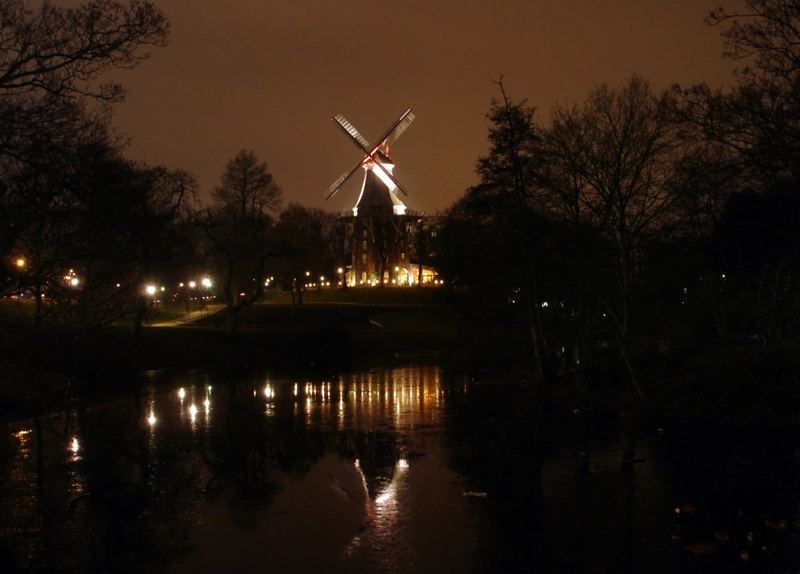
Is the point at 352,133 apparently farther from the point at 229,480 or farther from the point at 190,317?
the point at 229,480

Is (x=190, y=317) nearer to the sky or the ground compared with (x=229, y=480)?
nearer to the sky

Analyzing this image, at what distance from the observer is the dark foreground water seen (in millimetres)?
10789

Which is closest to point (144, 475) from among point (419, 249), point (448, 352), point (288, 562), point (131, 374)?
point (288, 562)

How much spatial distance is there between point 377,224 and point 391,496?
335 feet

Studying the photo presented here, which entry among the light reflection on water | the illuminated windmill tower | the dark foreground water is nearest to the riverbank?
the light reflection on water

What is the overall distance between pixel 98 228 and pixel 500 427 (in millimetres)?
11975

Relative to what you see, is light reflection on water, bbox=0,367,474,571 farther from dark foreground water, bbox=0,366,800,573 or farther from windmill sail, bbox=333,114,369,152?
windmill sail, bbox=333,114,369,152

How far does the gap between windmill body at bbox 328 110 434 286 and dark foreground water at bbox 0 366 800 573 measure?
90.6m

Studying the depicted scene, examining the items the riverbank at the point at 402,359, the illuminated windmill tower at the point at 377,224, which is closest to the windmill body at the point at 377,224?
the illuminated windmill tower at the point at 377,224

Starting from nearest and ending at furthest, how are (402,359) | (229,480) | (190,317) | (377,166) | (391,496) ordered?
(391,496)
(229,480)
(402,359)
(190,317)
(377,166)

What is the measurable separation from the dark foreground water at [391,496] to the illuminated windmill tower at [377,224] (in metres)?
90.5

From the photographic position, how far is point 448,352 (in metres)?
58.8

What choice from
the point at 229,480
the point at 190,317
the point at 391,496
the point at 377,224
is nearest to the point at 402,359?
the point at 190,317

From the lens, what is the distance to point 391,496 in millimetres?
14336
